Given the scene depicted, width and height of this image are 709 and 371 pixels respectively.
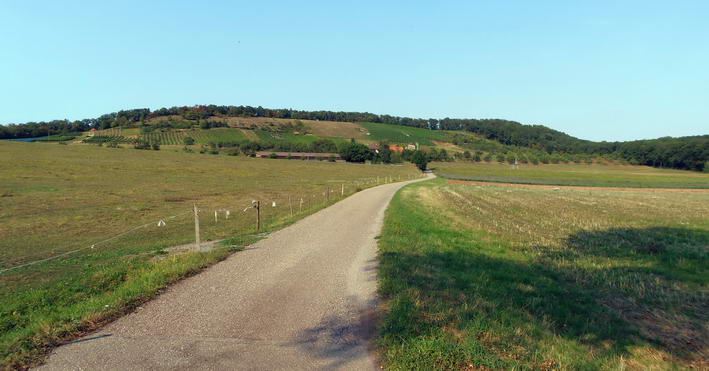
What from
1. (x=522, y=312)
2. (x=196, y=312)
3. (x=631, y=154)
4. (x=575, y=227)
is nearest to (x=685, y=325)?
(x=522, y=312)

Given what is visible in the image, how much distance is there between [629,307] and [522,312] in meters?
2.61

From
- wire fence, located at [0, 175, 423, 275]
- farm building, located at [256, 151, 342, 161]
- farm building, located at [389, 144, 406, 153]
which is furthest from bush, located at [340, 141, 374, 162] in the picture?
wire fence, located at [0, 175, 423, 275]

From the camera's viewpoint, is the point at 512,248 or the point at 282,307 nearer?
the point at 282,307

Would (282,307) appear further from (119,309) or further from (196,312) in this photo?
(119,309)

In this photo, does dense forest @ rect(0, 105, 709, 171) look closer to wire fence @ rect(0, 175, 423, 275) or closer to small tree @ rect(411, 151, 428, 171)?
small tree @ rect(411, 151, 428, 171)

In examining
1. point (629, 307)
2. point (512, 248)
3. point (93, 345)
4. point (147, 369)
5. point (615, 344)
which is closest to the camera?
→ point (147, 369)

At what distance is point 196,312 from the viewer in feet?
24.1

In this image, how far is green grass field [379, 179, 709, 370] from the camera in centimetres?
582

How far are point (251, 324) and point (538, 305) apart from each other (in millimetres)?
5546

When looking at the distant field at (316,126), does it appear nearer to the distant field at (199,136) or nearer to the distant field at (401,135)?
the distant field at (401,135)

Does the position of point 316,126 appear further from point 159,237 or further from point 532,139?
point 159,237

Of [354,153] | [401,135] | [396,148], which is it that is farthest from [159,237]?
[401,135]

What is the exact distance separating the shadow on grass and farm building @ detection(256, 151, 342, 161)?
114 metres

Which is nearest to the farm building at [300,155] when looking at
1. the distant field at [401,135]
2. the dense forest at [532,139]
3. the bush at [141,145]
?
the bush at [141,145]
